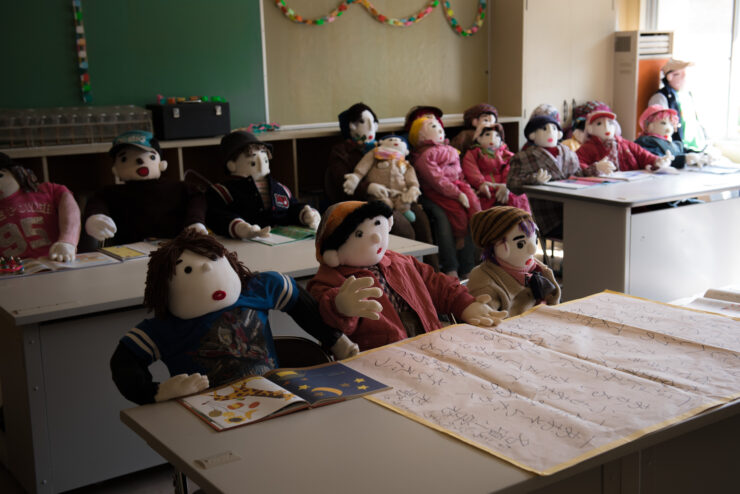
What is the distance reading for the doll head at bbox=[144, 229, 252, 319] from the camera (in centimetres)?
194

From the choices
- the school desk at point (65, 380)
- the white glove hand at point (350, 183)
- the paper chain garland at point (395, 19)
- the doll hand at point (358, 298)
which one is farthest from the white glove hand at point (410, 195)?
the doll hand at point (358, 298)

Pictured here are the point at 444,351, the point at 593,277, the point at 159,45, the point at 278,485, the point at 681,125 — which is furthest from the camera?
the point at 681,125

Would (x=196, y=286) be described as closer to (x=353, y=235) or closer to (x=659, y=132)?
(x=353, y=235)

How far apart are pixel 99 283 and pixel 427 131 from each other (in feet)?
9.53

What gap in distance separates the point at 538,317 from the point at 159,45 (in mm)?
3428

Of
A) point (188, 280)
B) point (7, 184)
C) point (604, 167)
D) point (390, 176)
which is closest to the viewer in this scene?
point (188, 280)

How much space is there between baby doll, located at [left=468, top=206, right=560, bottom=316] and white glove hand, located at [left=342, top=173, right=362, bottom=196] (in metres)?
2.20

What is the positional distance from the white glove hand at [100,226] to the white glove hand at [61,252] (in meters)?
0.20

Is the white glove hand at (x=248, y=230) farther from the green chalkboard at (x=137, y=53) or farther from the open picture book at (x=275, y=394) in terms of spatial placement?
the green chalkboard at (x=137, y=53)

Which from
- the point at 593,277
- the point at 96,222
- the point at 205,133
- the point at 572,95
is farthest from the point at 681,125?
the point at 96,222

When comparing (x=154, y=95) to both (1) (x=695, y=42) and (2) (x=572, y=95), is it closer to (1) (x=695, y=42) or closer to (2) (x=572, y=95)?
(2) (x=572, y=95)

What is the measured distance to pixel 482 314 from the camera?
228cm

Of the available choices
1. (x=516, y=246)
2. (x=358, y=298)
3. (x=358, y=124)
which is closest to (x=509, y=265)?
(x=516, y=246)

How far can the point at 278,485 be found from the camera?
1.38 meters
